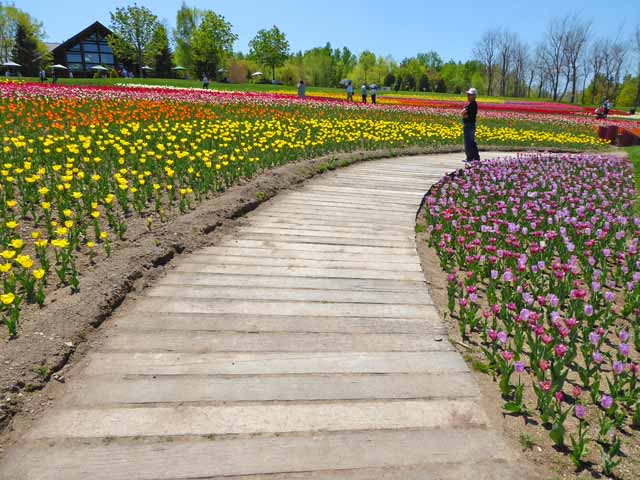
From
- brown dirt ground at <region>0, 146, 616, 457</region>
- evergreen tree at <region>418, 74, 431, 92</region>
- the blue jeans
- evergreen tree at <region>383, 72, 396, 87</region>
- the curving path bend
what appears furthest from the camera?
evergreen tree at <region>383, 72, 396, 87</region>

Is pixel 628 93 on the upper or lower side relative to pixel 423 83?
lower

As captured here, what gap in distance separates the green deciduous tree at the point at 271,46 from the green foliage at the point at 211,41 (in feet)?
24.0

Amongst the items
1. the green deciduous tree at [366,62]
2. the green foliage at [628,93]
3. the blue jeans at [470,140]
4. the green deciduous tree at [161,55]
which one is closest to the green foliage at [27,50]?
the green deciduous tree at [161,55]

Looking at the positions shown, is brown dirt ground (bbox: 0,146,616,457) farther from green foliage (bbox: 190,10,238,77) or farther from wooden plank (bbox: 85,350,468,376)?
green foliage (bbox: 190,10,238,77)

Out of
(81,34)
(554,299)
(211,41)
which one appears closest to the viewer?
(554,299)

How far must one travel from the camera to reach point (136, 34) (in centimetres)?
6075

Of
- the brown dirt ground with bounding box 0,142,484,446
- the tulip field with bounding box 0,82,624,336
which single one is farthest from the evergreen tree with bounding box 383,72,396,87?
the brown dirt ground with bounding box 0,142,484,446

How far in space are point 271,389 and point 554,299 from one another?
2.23m

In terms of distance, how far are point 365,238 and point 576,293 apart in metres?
2.52

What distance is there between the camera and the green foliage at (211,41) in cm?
5956

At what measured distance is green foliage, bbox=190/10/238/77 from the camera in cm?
5956

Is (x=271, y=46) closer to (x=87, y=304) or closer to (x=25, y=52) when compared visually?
(x=25, y=52)

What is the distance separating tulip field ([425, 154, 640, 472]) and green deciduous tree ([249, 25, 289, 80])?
2610 inches

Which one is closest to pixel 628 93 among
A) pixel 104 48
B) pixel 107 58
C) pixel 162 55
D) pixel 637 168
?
pixel 162 55
